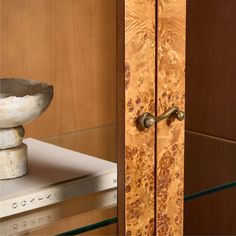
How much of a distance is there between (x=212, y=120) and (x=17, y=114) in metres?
0.24

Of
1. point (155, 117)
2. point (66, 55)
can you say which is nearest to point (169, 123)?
point (155, 117)

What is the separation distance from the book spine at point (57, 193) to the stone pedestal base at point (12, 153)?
27 mm

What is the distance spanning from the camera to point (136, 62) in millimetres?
553

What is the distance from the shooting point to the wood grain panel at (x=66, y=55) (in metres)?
0.52

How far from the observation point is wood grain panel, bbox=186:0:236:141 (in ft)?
2.07

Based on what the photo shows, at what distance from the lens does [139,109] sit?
56cm

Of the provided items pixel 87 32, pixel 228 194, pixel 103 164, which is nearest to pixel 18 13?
pixel 87 32

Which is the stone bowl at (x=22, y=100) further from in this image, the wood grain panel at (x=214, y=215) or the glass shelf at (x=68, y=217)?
the wood grain panel at (x=214, y=215)

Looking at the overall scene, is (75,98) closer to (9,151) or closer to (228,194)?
(9,151)

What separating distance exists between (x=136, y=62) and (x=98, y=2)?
0.07 m

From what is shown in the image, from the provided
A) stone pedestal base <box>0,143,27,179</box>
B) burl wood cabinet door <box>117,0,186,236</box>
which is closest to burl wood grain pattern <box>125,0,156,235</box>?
burl wood cabinet door <box>117,0,186,236</box>

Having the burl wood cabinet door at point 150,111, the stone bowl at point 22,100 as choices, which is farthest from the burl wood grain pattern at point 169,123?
the stone bowl at point 22,100

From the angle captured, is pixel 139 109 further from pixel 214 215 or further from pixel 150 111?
pixel 214 215

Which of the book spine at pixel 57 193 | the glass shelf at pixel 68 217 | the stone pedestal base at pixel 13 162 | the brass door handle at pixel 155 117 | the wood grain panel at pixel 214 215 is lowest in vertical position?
the wood grain panel at pixel 214 215
